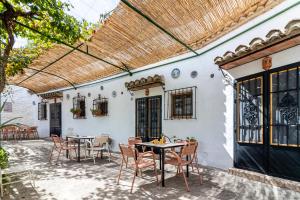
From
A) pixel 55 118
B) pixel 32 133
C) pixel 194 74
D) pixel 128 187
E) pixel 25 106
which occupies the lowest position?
pixel 32 133

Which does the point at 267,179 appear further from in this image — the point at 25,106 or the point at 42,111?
the point at 25,106

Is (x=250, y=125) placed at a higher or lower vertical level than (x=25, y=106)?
lower

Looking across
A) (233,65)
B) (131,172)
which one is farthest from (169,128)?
Result: (233,65)

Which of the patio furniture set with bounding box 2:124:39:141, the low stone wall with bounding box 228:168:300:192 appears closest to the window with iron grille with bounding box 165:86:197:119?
the low stone wall with bounding box 228:168:300:192

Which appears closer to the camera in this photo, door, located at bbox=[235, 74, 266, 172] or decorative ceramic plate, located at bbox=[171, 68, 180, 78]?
door, located at bbox=[235, 74, 266, 172]

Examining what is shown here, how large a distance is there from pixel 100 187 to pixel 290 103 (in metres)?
3.63

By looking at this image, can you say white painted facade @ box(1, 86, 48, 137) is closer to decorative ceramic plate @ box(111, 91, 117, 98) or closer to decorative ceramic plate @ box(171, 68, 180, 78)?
decorative ceramic plate @ box(111, 91, 117, 98)

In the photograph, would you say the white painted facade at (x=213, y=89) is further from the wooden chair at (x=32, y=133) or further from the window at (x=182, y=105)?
the wooden chair at (x=32, y=133)

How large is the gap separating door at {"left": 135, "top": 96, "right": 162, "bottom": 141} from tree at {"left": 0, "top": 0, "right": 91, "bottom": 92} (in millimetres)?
2801

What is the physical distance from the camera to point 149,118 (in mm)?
6785

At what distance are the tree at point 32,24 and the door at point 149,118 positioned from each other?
2.80 m

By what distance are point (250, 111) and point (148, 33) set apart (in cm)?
308

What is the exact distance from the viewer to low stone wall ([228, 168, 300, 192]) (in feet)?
10.9

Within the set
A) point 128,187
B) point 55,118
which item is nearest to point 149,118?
point 128,187
